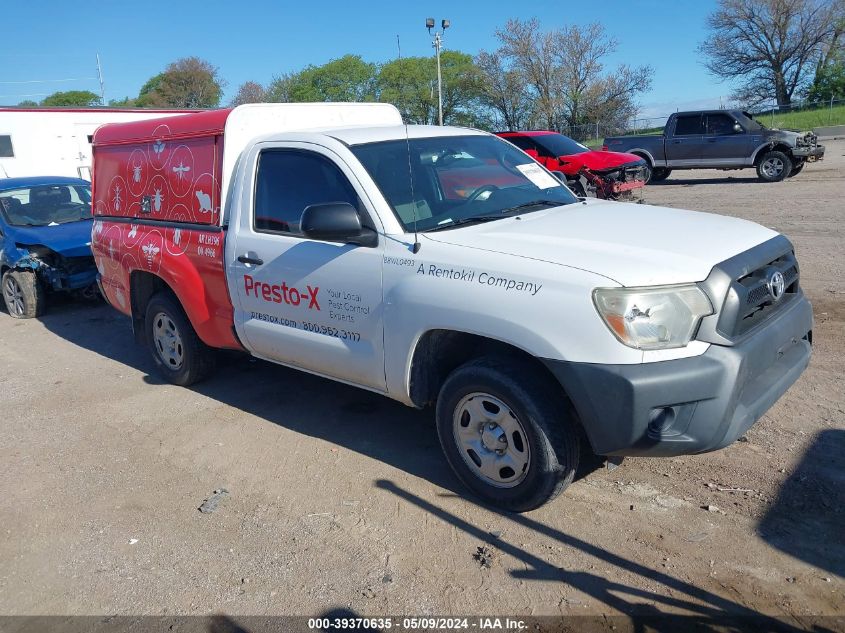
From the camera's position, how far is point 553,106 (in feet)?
167

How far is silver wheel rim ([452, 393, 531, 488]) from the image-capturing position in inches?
144

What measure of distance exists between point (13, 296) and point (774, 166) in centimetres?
1678

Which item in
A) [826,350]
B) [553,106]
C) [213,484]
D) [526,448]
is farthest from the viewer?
[553,106]

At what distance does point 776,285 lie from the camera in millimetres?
3701

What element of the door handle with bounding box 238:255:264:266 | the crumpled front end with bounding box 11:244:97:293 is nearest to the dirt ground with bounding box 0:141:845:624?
the door handle with bounding box 238:255:264:266

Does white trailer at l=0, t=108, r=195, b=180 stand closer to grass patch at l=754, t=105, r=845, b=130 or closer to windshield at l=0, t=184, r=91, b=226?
windshield at l=0, t=184, r=91, b=226

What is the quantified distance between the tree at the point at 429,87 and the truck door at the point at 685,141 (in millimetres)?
40157

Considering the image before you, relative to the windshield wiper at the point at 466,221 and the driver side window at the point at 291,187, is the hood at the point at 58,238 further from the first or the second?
the windshield wiper at the point at 466,221

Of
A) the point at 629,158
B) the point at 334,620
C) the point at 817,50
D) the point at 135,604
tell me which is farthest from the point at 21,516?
the point at 817,50

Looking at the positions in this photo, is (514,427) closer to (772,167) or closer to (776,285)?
(776,285)

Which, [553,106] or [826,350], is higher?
[553,106]

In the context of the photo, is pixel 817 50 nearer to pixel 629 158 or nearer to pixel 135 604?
pixel 629 158

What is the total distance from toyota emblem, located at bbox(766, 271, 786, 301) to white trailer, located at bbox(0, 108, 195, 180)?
1730cm

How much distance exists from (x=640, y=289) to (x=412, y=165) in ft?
6.11
